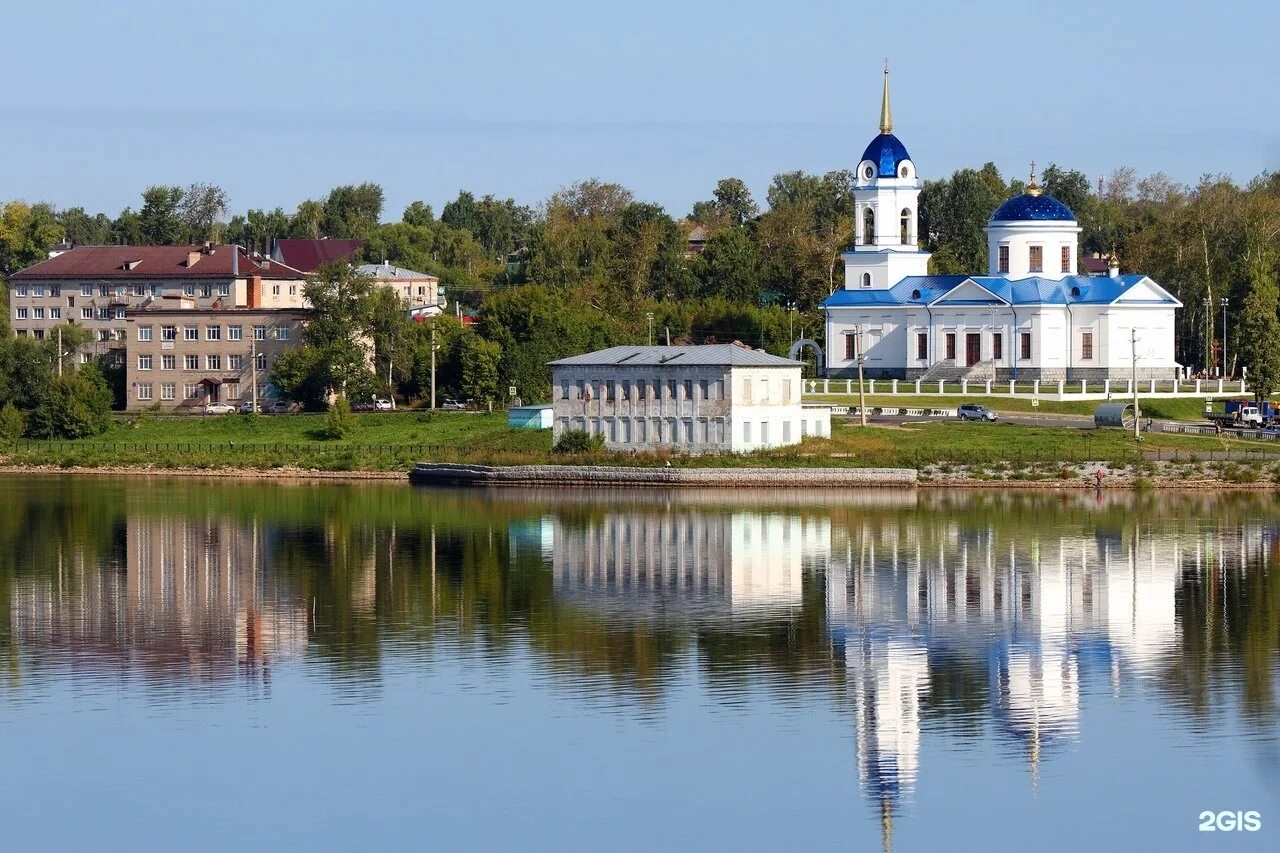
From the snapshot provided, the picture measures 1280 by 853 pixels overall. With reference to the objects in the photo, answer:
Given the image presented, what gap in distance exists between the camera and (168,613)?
144ft

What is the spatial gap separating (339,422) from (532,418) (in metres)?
8.22

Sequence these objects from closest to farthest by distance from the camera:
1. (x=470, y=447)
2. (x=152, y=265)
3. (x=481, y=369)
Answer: (x=470, y=447) → (x=481, y=369) → (x=152, y=265)

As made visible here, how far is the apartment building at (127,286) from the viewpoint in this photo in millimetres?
104438

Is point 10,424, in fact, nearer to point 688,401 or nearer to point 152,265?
point 152,265

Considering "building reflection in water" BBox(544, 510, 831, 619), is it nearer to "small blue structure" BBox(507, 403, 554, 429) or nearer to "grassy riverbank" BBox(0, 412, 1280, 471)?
"grassy riverbank" BBox(0, 412, 1280, 471)

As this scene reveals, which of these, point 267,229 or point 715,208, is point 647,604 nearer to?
point 267,229

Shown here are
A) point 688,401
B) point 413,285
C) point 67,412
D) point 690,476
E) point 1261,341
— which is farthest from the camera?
point 413,285

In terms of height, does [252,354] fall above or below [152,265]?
below

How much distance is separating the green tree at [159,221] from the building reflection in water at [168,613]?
304 feet

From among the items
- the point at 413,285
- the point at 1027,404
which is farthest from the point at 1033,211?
the point at 413,285

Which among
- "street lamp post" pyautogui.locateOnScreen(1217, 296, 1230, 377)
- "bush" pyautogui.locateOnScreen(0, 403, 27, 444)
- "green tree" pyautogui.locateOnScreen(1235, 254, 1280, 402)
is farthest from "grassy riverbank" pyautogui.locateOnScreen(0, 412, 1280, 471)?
"street lamp post" pyautogui.locateOnScreen(1217, 296, 1230, 377)

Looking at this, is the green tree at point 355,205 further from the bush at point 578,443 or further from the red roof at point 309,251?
the bush at point 578,443

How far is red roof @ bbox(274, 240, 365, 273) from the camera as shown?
125m

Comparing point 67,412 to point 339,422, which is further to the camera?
point 67,412
